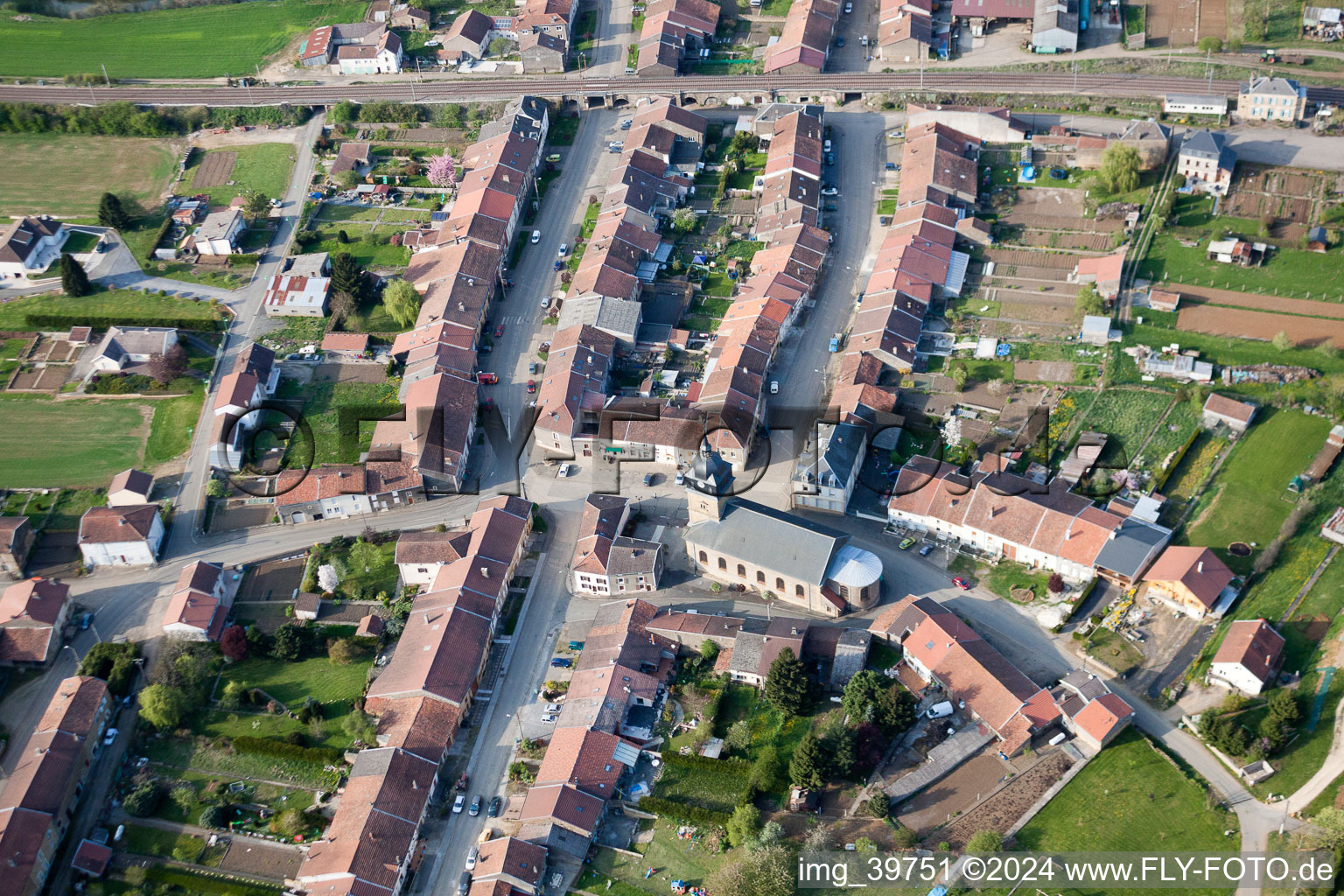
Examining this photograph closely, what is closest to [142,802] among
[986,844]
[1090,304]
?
[986,844]

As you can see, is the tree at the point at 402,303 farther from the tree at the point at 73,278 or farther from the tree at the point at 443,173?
the tree at the point at 73,278

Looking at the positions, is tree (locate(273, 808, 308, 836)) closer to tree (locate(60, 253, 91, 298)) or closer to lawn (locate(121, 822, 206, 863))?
lawn (locate(121, 822, 206, 863))

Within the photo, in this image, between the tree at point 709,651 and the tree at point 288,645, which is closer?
the tree at point 709,651

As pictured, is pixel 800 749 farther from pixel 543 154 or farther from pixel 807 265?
pixel 543 154

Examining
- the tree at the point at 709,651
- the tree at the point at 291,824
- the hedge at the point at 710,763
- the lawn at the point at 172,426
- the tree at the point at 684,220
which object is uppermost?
the tree at the point at 684,220

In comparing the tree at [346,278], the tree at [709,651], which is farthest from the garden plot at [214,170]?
the tree at [709,651]

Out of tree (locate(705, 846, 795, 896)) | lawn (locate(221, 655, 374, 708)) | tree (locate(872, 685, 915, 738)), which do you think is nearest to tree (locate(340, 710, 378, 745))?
lawn (locate(221, 655, 374, 708))

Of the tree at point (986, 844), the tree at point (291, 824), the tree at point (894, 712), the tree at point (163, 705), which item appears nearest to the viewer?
the tree at point (986, 844)
